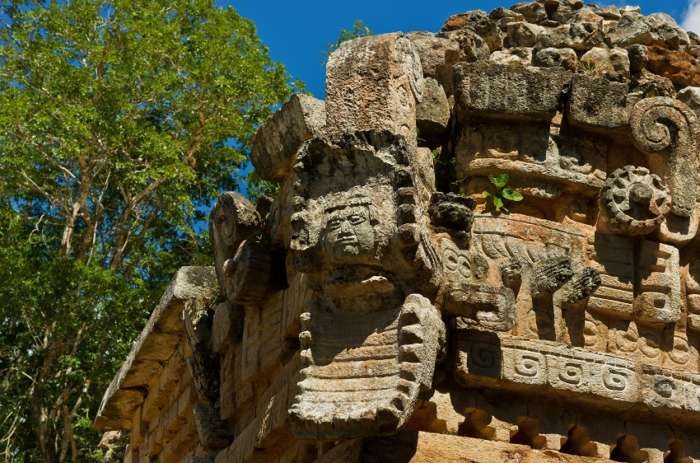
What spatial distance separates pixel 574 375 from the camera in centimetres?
532

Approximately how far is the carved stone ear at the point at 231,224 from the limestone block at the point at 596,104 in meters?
1.82

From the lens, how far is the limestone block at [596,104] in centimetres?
584

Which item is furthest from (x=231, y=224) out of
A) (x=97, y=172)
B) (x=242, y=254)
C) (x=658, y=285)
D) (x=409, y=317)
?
(x=97, y=172)


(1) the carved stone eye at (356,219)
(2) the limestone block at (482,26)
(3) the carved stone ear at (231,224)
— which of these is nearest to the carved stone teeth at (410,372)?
(1) the carved stone eye at (356,219)

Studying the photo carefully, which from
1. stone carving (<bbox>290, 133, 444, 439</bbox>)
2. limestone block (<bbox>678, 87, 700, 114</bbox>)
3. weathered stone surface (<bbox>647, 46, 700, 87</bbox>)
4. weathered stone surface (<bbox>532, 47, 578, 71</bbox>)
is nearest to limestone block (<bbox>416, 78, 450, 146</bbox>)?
weathered stone surface (<bbox>532, 47, 578, 71</bbox>)

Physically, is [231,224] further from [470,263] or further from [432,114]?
[470,263]

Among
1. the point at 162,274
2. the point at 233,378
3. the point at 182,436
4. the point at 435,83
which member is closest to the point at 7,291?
the point at 162,274

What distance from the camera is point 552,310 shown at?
5480 mm

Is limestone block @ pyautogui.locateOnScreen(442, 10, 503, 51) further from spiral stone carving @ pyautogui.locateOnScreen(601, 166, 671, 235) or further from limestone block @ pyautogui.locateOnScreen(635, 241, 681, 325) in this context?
limestone block @ pyautogui.locateOnScreen(635, 241, 681, 325)

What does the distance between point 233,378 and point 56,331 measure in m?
8.89

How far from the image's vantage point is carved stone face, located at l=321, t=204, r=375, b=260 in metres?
4.92

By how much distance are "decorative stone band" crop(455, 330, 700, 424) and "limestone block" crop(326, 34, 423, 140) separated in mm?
983

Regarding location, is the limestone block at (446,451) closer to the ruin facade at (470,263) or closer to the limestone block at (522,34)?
the ruin facade at (470,263)

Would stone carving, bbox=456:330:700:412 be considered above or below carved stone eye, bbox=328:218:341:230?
below
